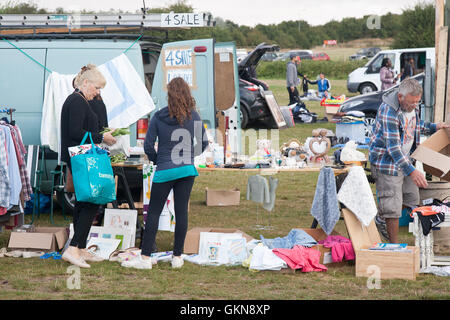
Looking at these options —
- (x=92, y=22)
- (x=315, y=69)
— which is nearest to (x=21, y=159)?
(x=92, y=22)

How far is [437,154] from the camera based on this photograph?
6.11 meters

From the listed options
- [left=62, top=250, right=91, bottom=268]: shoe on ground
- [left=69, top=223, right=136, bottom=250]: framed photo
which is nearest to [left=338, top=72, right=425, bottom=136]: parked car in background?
[left=69, top=223, right=136, bottom=250]: framed photo

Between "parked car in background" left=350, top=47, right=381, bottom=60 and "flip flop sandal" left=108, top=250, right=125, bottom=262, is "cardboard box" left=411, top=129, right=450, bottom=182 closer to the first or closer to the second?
"flip flop sandal" left=108, top=250, right=125, bottom=262

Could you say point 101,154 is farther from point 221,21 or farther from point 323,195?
point 221,21

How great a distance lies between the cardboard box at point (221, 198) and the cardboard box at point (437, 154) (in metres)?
2.95

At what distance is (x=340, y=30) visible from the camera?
6341 cm

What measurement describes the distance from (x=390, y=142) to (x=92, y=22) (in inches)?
156

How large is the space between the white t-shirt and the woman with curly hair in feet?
5.98

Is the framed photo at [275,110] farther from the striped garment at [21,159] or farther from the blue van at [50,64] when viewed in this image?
the striped garment at [21,159]

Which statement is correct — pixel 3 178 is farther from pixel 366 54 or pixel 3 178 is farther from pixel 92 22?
pixel 366 54

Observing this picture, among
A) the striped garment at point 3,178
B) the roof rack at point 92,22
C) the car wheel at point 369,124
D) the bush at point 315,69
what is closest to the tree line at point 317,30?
the bush at point 315,69

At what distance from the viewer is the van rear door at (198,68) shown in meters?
8.16

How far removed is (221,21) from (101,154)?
44616mm

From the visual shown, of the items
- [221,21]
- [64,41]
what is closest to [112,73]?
[64,41]
